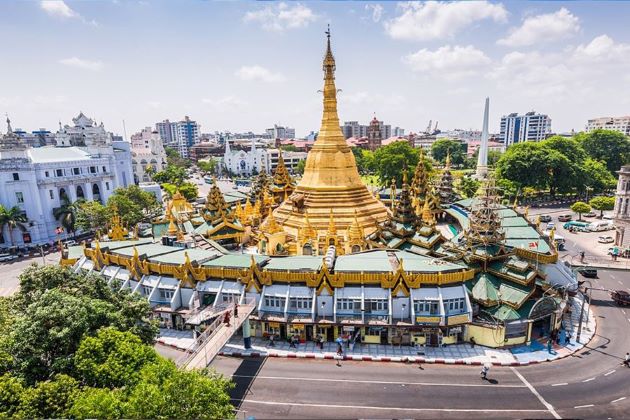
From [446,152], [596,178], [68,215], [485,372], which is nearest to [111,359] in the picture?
[485,372]

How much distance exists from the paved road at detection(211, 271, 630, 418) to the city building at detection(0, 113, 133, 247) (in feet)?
183

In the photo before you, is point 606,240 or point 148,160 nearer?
point 606,240

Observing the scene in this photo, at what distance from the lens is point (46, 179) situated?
68.7 m

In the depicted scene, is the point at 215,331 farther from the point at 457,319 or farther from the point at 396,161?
the point at 396,161

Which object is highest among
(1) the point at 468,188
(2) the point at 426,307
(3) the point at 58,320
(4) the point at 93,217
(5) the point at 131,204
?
(3) the point at 58,320

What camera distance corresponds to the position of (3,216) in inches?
2336

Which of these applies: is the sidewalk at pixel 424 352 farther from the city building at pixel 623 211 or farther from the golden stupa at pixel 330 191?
the city building at pixel 623 211

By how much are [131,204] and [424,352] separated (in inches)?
2238

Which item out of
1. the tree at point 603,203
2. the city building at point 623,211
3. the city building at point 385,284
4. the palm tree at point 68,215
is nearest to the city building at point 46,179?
the palm tree at point 68,215

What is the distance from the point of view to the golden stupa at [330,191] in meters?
49.3

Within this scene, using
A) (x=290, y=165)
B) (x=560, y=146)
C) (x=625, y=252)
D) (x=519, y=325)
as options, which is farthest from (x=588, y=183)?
(x=290, y=165)

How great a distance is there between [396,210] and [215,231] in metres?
23.6

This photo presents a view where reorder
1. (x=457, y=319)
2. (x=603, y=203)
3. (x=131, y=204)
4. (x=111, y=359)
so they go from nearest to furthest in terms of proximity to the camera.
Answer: (x=111, y=359), (x=457, y=319), (x=131, y=204), (x=603, y=203)

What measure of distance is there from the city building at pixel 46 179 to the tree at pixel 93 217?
795 centimetres
